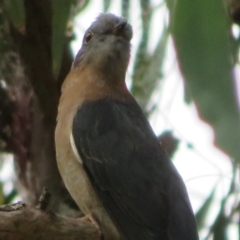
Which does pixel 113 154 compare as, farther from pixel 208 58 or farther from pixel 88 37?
pixel 208 58

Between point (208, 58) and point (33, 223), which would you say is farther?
point (33, 223)

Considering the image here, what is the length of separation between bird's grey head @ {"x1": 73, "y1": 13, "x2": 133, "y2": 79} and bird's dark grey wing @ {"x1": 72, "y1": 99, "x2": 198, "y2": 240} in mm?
234

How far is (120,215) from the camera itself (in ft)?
8.60

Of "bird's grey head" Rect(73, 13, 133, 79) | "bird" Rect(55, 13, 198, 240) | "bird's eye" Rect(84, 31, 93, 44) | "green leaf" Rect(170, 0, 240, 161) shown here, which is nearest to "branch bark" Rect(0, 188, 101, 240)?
"bird" Rect(55, 13, 198, 240)

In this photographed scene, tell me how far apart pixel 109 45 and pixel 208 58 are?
4.70ft

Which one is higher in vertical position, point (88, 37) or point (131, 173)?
point (88, 37)

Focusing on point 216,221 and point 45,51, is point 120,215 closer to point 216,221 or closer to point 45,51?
point 216,221

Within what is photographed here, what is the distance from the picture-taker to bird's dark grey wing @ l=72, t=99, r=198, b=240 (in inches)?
102

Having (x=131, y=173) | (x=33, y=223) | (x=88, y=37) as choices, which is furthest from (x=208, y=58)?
(x=88, y=37)

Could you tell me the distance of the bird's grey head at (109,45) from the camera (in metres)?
3.28

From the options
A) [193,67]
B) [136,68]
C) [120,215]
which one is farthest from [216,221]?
[193,67]

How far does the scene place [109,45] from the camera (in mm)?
3293

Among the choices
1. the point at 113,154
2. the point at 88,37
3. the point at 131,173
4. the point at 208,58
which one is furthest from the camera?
the point at 88,37

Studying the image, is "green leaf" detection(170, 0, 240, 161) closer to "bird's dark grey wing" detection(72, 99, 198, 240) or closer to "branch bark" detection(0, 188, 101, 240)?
"branch bark" detection(0, 188, 101, 240)
